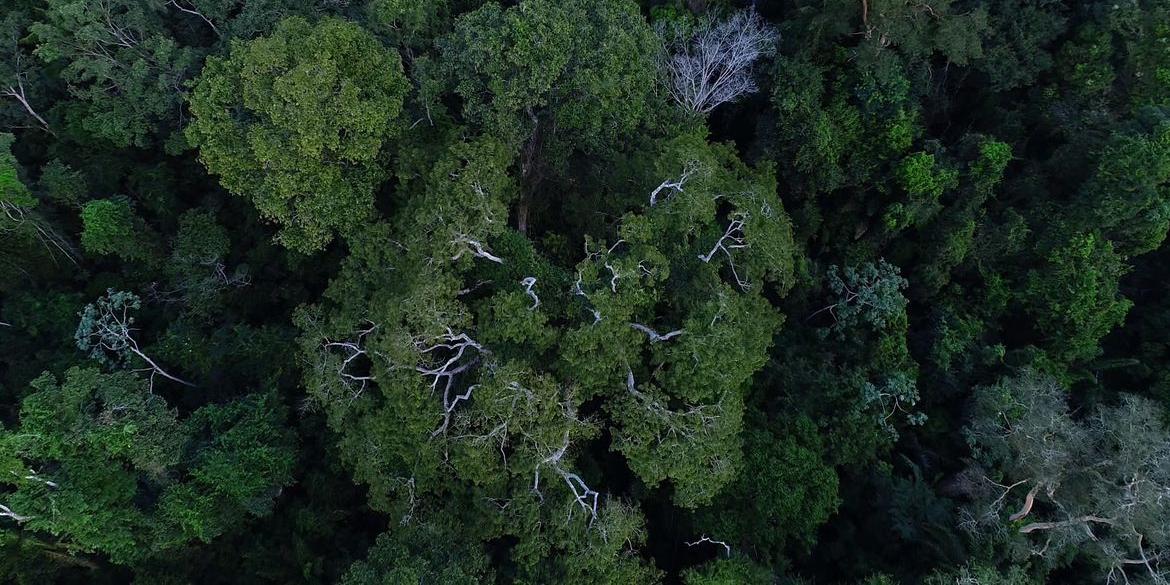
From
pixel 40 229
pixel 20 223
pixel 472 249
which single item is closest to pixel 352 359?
pixel 472 249

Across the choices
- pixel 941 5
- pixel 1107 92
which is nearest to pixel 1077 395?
pixel 1107 92

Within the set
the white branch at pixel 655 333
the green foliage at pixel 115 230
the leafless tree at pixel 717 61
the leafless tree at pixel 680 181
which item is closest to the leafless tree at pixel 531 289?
the white branch at pixel 655 333

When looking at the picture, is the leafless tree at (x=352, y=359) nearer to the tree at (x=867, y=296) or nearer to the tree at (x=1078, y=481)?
the tree at (x=867, y=296)

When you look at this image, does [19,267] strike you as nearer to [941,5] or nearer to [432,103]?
[432,103]

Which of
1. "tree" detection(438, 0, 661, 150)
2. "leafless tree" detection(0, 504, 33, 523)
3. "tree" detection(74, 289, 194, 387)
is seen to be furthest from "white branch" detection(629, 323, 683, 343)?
"tree" detection(74, 289, 194, 387)

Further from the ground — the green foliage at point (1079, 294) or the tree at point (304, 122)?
the tree at point (304, 122)

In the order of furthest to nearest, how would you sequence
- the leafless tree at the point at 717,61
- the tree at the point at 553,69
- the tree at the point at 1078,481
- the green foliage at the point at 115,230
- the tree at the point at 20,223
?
the leafless tree at the point at 717,61
the green foliage at the point at 115,230
the tree at the point at 20,223
the tree at the point at 553,69
the tree at the point at 1078,481
